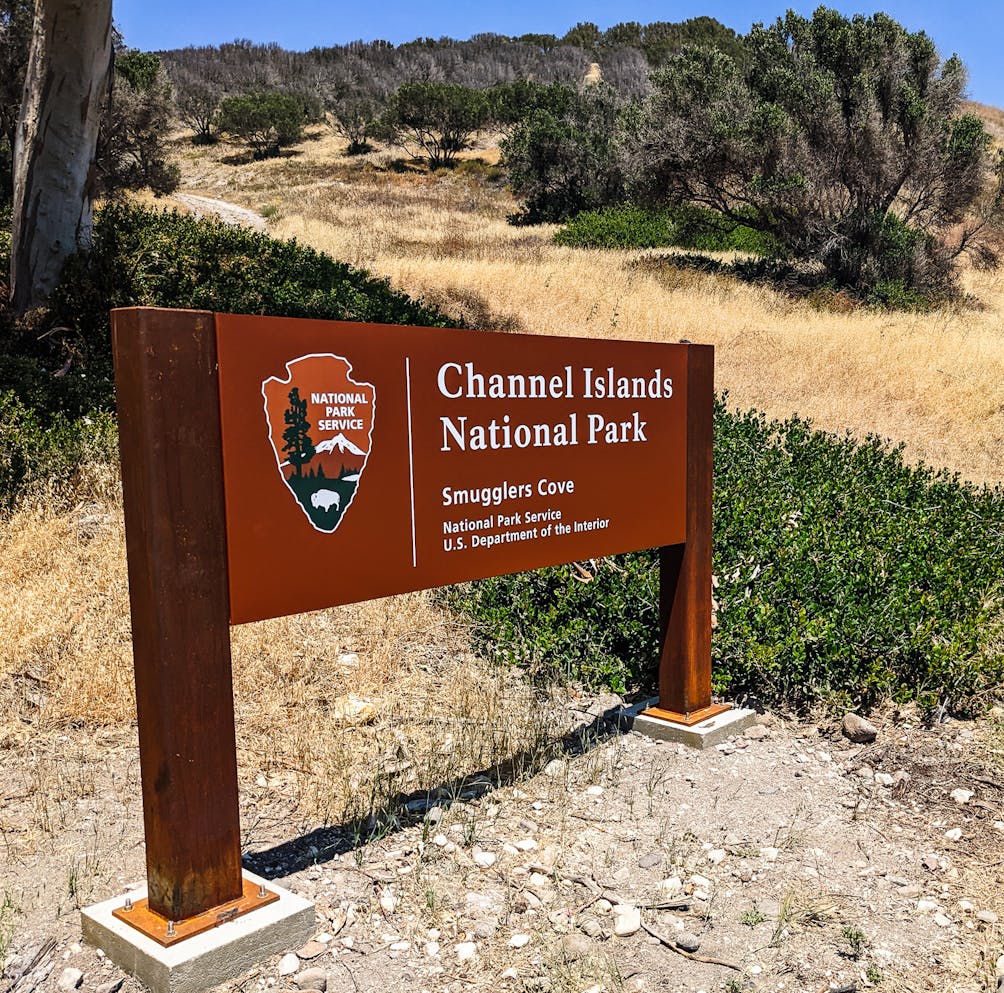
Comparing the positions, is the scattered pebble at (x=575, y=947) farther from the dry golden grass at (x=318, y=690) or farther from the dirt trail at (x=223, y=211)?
the dirt trail at (x=223, y=211)

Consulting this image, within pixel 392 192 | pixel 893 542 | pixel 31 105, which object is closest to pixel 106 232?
pixel 31 105

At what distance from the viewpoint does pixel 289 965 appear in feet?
8.71

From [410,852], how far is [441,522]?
1105 millimetres

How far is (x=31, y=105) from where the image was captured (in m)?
9.90

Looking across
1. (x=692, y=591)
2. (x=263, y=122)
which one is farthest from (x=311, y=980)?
(x=263, y=122)

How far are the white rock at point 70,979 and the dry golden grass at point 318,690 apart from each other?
3.40 ft

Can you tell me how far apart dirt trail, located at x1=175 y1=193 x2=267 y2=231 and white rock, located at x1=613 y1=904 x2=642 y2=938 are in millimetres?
25652

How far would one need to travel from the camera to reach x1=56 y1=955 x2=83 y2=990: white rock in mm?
2541

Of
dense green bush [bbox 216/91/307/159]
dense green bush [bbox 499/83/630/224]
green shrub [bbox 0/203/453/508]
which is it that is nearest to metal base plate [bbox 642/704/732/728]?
green shrub [bbox 0/203/453/508]

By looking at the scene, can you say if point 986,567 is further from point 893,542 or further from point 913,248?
point 913,248

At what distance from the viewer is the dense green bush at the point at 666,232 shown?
26055 millimetres

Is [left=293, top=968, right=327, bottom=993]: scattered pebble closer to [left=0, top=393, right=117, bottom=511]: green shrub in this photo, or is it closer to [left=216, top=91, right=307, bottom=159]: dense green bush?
[left=0, top=393, right=117, bottom=511]: green shrub

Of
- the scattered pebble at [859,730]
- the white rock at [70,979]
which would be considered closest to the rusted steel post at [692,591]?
the scattered pebble at [859,730]

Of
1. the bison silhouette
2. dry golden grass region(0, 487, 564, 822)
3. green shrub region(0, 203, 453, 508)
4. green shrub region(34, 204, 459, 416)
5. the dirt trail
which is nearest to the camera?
the bison silhouette
